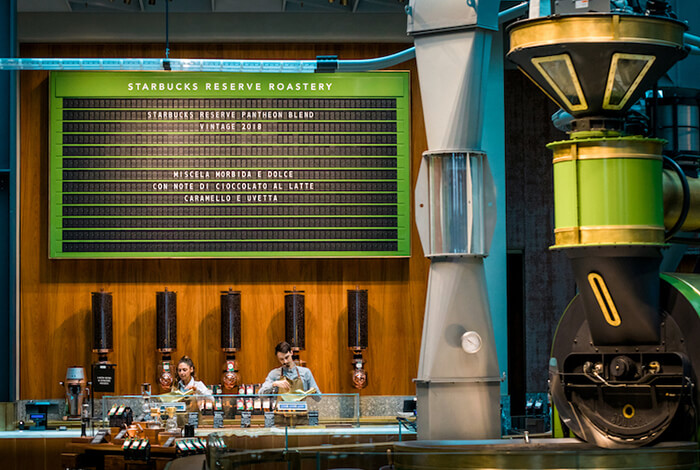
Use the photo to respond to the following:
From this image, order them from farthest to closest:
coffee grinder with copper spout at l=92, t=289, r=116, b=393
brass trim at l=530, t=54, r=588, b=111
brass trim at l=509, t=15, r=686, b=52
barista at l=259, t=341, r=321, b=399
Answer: coffee grinder with copper spout at l=92, t=289, r=116, b=393
barista at l=259, t=341, r=321, b=399
brass trim at l=530, t=54, r=588, b=111
brass trim at l=509, t=15, r=686, b=52

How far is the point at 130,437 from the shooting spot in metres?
8.41

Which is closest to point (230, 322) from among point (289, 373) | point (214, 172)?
point (289, 373)

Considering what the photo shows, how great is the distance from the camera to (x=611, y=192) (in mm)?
5910

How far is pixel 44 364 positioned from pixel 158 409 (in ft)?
11.8

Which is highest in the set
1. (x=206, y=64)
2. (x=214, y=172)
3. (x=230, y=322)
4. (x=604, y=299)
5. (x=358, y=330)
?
(x=206, y=64)

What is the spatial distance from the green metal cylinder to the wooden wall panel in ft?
18.8

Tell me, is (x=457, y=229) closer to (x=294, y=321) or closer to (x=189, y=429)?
(x=189, y=429)

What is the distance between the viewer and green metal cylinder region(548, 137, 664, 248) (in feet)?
19.4

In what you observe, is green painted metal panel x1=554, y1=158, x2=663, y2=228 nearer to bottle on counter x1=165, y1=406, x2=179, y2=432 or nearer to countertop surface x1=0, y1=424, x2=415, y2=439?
countertop surface x1=0, y1=424, x2=415, y2=439

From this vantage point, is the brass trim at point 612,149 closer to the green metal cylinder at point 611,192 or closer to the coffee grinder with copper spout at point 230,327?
the green metal cylinder at point 611,192

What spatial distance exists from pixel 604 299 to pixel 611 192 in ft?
2.13

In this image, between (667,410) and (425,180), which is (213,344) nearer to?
(425,180)

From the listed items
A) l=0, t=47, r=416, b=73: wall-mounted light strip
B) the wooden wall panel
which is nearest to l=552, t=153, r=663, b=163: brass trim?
l=0, t=47, r=416, b=73: wall-mounted light strip

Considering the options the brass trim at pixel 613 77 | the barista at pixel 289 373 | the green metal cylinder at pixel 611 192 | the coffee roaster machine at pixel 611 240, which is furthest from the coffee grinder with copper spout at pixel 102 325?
the brass trim at pixel 613 77
